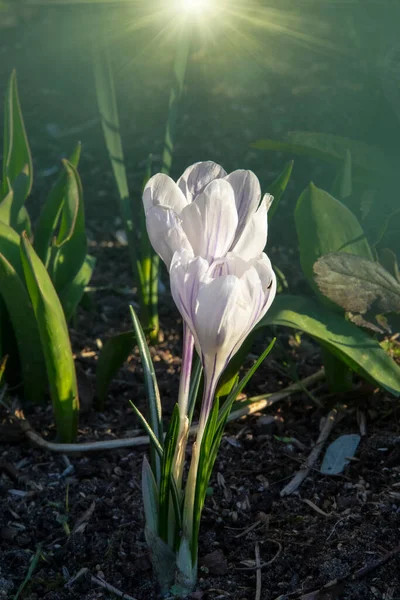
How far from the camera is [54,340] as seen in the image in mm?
1592

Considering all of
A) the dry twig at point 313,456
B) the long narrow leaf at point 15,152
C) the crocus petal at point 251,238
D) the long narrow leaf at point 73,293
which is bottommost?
the dry twig at point 313,456

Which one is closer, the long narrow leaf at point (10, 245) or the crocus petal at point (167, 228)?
the crocus petal at point (167, 228)

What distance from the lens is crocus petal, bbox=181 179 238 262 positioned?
107 centimetres

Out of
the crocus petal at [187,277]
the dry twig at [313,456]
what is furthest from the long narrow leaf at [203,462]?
the dry twig at [313,456]

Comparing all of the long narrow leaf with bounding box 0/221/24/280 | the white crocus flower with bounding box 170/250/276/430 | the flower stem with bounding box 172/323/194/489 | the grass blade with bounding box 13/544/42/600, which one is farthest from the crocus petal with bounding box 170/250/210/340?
the long narrow leaf with bounding box 0/221/24/280

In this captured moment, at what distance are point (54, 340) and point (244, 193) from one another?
609mm

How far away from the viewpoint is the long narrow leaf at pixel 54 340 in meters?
1.52

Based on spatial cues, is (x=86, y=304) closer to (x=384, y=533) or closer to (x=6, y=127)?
(x=6, y=127)

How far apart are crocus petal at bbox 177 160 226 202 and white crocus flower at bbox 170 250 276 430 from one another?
0.15 metres

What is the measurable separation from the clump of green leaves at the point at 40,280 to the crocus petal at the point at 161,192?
1.43 ft

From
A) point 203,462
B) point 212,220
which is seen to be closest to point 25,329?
point 203,462

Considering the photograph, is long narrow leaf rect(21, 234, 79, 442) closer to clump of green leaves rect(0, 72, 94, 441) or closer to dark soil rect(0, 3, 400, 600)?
clump of green leaves rect(0, 72, 94, 441)

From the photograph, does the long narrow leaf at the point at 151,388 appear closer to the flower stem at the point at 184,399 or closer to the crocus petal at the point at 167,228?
the flower stem at the point at 184,399

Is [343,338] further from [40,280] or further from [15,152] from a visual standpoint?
[15,152]
